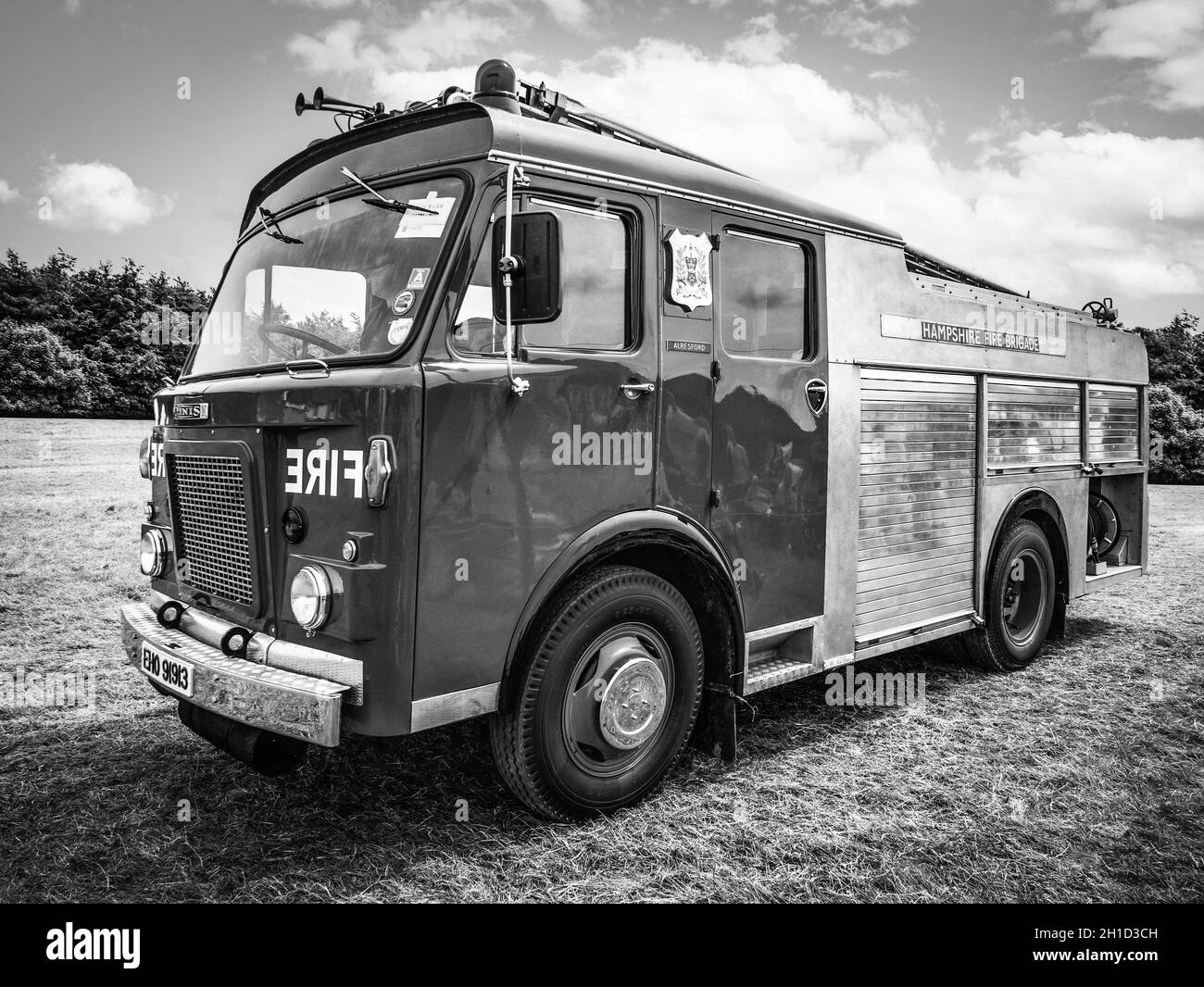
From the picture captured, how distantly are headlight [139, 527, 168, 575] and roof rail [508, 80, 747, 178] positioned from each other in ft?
7.87

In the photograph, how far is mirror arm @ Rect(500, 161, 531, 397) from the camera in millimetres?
2955

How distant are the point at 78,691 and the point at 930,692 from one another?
5050mm

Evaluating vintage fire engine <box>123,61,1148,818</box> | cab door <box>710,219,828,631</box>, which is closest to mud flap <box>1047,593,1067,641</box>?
vintage fire engine <box>123,61,1148,818</box>

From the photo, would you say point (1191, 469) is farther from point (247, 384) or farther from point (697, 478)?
point (247, 384)

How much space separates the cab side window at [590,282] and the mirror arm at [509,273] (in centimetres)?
14

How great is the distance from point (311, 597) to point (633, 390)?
4.74 feet

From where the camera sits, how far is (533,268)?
9.73 feet

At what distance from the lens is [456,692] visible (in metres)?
3.04

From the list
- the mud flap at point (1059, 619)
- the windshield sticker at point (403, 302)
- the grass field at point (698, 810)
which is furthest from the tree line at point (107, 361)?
the windshield sticker at point (403, 302)

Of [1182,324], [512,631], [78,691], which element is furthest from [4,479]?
[1182,324]

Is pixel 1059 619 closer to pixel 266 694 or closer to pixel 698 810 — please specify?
pixel 698 810

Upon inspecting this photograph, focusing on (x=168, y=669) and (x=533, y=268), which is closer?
(x=533, y=268)

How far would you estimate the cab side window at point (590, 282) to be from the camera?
334cm

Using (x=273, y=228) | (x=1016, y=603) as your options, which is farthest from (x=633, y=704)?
(x=1016, y=603)
